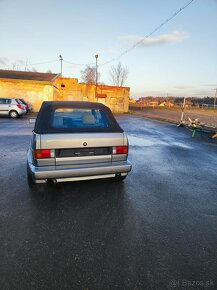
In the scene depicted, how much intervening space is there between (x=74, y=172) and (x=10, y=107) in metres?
17.9

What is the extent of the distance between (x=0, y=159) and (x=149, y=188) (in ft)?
14.6

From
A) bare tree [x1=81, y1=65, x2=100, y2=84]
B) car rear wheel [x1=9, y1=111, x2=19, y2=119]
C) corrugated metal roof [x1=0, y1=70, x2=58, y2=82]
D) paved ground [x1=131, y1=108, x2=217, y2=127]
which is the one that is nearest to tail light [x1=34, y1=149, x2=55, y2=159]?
paved ground [x1=131, y1=108, x2=217, y2=127]

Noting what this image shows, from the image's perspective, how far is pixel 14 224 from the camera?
10.0 feet

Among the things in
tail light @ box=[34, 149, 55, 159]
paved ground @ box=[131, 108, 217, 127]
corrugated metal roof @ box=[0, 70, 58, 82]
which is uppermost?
corrugated metal roof @ box=[0, 70, 58, 82]

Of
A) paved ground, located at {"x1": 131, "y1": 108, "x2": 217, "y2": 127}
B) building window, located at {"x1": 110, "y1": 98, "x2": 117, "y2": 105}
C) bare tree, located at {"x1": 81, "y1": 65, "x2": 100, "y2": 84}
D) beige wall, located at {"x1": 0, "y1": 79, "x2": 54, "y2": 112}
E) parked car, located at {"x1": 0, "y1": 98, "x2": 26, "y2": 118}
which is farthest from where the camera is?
bare tree, located at {"x1": 81, "y1": 65, "x2": 100, "y2": 84}

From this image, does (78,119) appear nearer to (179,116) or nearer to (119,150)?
(119,150)

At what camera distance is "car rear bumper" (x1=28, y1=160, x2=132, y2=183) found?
3.57 meters

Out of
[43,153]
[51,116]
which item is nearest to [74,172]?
[43,153]

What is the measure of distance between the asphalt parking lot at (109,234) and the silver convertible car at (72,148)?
516 millimetres

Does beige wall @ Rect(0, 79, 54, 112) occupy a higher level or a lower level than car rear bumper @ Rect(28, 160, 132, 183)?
higher

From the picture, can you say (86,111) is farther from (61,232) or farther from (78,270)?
(78,270)

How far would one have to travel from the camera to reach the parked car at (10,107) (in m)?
19.1

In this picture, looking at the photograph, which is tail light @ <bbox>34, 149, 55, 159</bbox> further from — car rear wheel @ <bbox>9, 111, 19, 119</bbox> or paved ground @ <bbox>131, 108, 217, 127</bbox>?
car rear wheel @ <bbox>9, 111, 19, 119</bbox>

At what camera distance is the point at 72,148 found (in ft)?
12.1
